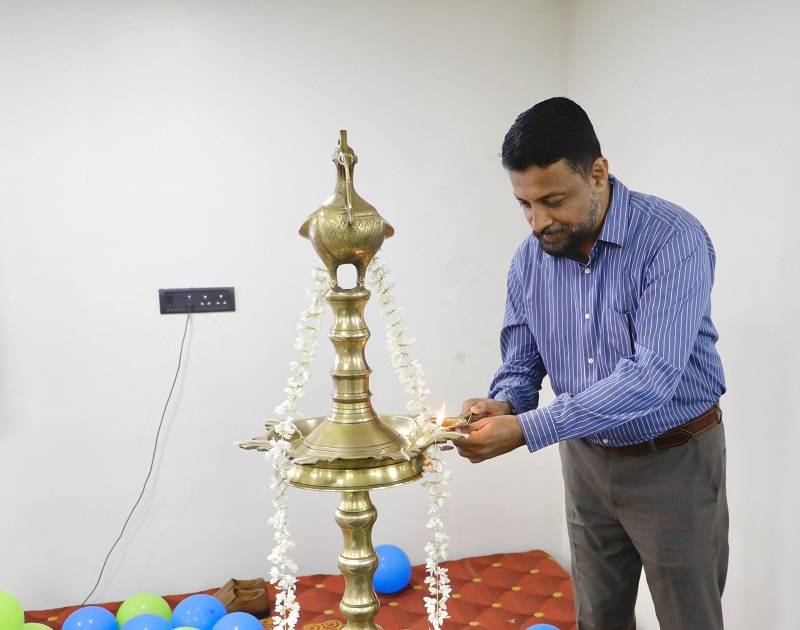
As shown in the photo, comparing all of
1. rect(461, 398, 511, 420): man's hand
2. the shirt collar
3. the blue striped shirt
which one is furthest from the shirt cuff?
the shirt collar

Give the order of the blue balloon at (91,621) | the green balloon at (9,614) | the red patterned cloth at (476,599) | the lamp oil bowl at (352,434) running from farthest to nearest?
the red patterned cloth at (476,599) → the blue balloon at (91,621) → the green balloon at (9,614) → the lamp oil bowl at (352,434)

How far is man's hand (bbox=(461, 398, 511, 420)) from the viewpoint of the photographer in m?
1.99

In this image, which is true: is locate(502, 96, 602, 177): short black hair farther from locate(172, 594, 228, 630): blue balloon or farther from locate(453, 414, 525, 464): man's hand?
locate(172, 594, 228, 630): blue balloon

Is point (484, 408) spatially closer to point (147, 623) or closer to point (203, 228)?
point (147, 623)

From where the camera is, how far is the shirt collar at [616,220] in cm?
192

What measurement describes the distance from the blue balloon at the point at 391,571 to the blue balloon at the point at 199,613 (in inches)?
25.9

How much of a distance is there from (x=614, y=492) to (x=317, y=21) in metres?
Result: 2.32

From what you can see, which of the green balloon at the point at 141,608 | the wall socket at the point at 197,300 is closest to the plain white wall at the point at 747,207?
the wall socket at the point at 197,300

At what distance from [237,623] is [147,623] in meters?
0.32

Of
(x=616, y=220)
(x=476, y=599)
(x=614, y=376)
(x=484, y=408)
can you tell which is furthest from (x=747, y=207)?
(x=476, y=599)

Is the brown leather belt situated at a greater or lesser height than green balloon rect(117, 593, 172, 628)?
greater

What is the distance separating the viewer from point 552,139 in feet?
5.92

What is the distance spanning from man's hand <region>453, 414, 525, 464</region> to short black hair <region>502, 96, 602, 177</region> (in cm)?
57

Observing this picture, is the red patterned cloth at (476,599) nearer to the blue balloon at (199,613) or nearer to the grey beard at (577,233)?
the blue balloon at (199,613)
